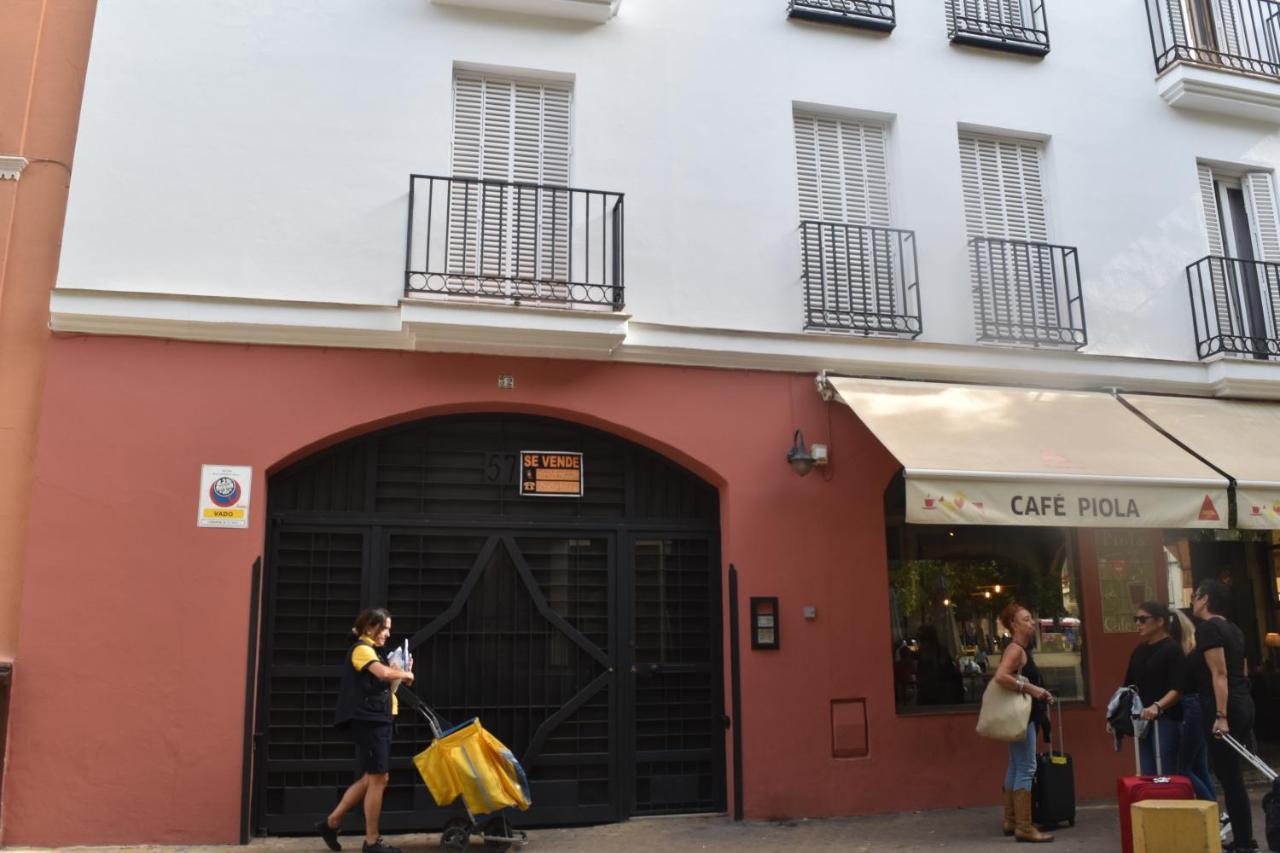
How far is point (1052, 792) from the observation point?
24.3 ft

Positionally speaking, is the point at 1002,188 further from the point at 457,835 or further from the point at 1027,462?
the point at 457,835

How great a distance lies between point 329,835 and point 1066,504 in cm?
596

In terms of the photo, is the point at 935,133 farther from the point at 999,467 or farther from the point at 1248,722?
the point at 1248,722

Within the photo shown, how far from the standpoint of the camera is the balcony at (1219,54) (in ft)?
33.6

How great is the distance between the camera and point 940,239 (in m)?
9.27

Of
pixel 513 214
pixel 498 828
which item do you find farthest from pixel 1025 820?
pixel 513 214

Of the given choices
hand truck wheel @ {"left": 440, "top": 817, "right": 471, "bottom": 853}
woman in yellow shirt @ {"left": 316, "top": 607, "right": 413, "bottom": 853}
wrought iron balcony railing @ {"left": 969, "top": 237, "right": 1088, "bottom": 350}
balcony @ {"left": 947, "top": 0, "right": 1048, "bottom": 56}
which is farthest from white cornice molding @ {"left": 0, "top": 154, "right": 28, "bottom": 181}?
balcony @ {"left": 947, "top": 0, "right": 1048, "bottom": 56}

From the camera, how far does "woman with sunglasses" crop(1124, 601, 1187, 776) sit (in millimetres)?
7004

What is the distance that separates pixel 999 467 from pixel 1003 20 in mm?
5254

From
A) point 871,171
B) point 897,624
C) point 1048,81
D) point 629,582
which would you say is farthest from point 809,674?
point 1048,81

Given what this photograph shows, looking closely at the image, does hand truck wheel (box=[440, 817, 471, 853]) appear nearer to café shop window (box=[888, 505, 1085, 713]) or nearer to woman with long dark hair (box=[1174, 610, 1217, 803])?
café shop window (box=[888, 505, 1085, 713])

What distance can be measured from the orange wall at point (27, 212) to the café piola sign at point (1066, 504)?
21.4ft

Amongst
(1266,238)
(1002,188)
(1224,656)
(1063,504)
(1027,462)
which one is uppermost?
(1002,188)

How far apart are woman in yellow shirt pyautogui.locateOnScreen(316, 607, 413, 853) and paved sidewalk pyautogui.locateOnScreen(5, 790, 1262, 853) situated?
0.60 meters
